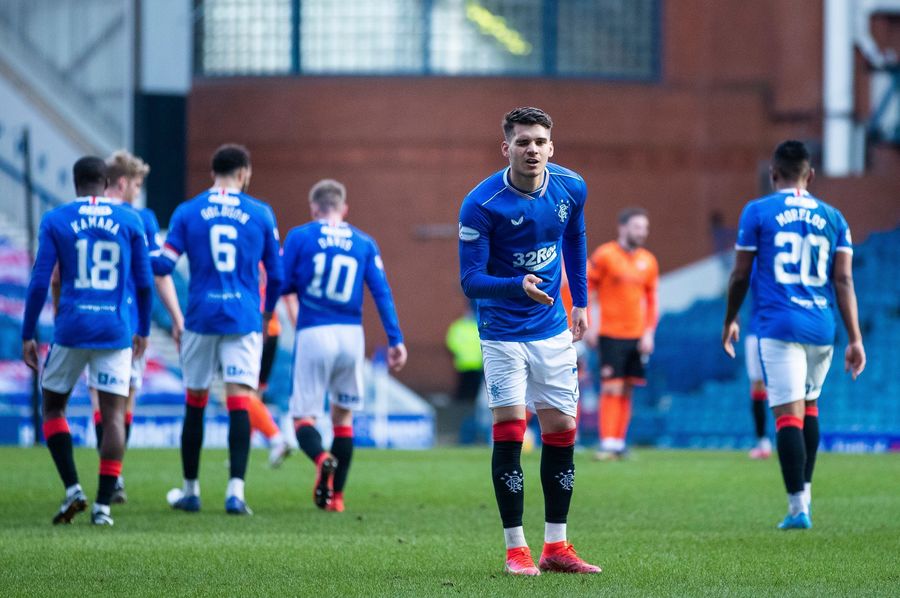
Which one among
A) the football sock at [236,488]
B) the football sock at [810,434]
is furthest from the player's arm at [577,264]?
the football sock at [236,488]

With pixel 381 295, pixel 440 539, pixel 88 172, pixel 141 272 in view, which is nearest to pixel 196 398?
pixel 141 272

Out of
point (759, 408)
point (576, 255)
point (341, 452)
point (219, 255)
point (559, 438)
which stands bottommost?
point (759, 408)

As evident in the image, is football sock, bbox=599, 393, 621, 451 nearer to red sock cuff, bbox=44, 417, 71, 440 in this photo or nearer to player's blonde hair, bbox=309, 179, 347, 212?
player's blonde hair, bbox=309, 179, 347, 212

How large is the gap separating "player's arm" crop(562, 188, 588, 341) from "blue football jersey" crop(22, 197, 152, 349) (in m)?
3.10

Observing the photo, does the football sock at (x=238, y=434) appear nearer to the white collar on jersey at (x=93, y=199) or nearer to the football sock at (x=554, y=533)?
the white collar on jersey at (x=93, y=199)

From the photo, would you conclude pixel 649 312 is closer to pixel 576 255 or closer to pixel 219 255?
pixel 219 255

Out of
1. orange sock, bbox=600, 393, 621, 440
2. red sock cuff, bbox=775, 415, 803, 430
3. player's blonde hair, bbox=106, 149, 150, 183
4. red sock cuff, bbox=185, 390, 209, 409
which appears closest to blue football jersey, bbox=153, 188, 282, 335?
red sock cuff, bbox=185, 390, 209, 409

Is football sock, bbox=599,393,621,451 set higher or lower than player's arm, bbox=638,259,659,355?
lower

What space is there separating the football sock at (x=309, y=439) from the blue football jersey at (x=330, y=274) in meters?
0.69

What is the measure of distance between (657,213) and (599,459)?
1265 cm

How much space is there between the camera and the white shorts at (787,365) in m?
9.05

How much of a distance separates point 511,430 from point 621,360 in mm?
8679

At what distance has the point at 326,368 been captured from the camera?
426 inches

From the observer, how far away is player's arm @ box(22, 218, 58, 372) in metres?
9.08
